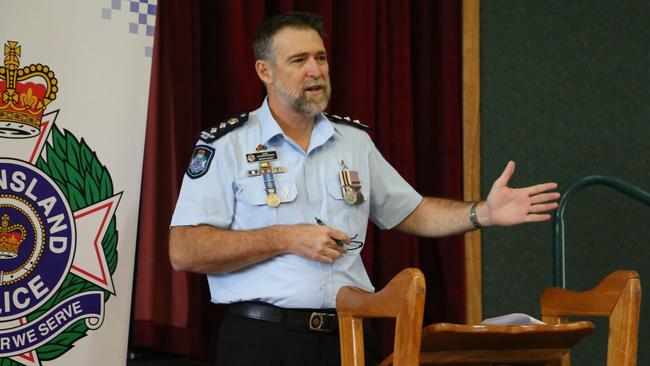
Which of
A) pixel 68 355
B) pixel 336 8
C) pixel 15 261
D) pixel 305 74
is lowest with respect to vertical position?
pixel 68 355

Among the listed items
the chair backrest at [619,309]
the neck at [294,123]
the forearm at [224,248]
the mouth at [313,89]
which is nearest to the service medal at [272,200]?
the forearm at [224,248]

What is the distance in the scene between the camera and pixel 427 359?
1.87 meters

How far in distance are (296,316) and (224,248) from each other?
0.88 ft

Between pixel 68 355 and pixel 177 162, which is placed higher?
pixel 177 162

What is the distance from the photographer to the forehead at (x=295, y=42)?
2615mm

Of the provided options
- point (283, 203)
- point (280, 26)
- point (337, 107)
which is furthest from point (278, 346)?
point (337, 107)

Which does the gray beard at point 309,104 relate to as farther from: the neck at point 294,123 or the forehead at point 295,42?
the forehead at point 295,42

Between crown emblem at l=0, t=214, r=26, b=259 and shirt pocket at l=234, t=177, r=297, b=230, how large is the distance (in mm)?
583

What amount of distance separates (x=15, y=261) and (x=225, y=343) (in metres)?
0.60

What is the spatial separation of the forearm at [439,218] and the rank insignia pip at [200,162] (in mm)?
673

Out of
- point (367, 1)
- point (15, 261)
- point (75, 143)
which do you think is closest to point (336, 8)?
point (367, 1)

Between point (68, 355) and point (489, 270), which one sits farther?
point (489, 270)

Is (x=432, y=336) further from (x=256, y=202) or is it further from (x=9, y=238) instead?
(x=9, y=238)

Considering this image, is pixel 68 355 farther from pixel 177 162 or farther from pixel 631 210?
pixel 631 210
